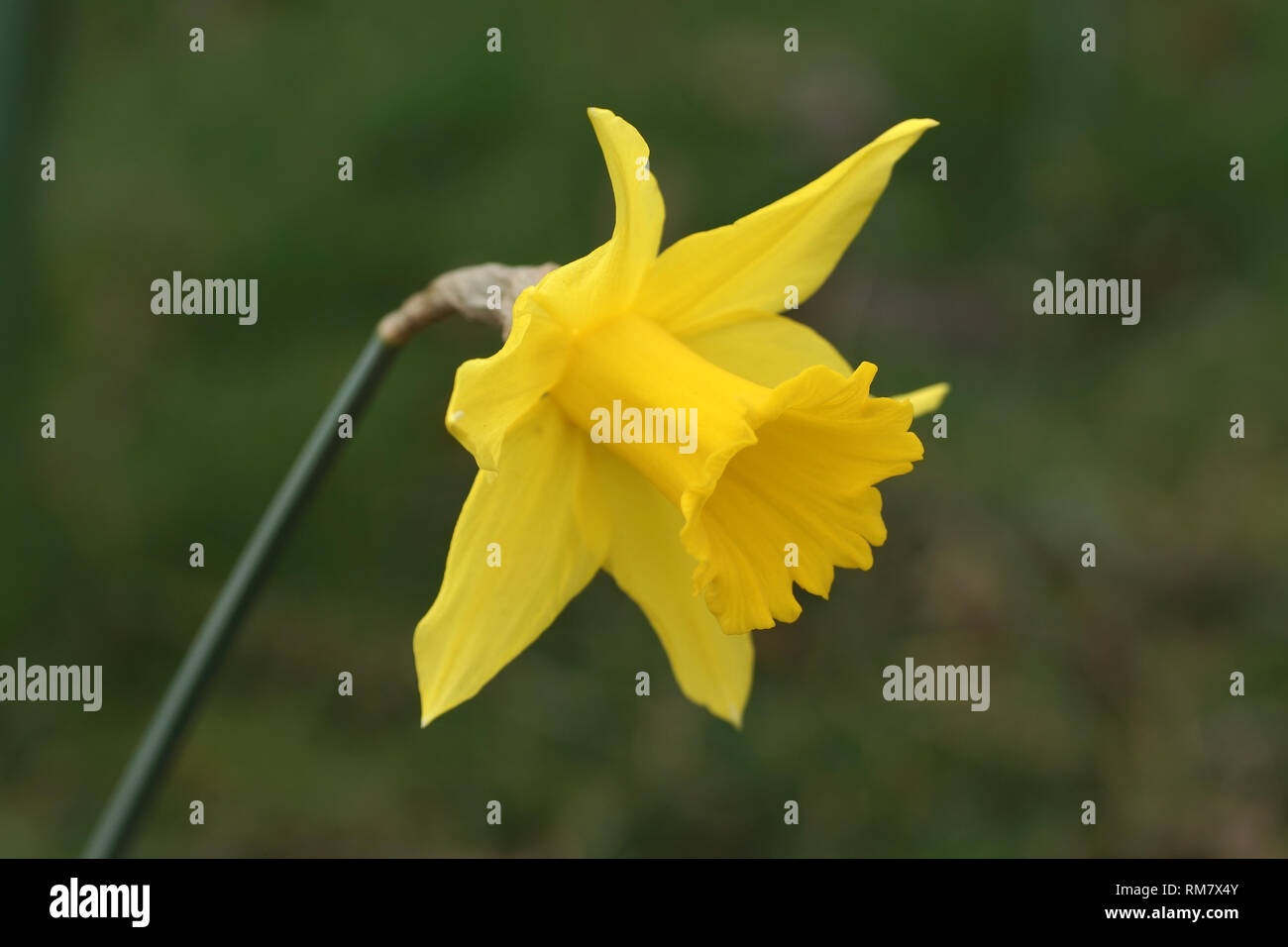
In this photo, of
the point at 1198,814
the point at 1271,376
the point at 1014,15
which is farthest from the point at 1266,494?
the point at 1014,15

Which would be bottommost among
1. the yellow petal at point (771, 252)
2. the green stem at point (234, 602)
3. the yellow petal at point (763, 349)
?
the green stem at point (234, 602)

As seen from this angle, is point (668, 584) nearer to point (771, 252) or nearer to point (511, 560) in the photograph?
point (511, 560)

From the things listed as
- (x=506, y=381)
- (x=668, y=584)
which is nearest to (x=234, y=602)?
(x=506, y=381)

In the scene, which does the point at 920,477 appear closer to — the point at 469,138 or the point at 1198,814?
the point at 1198,814

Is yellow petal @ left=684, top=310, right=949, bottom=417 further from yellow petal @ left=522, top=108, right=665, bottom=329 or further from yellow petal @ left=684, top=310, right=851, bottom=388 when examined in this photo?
yellow petal @ left=522, top=108, right=665, bottom=329

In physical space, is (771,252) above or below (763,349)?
above

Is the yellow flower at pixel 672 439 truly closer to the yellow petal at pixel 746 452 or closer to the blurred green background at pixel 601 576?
the yellow petal at pixel 746 452

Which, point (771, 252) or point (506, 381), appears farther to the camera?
point (771, 252)

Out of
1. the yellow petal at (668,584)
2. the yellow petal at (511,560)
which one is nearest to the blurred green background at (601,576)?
the yellow petal at (668,584)

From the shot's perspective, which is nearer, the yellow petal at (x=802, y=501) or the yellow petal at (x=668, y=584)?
the yellow petal at (x=802, y=501)
